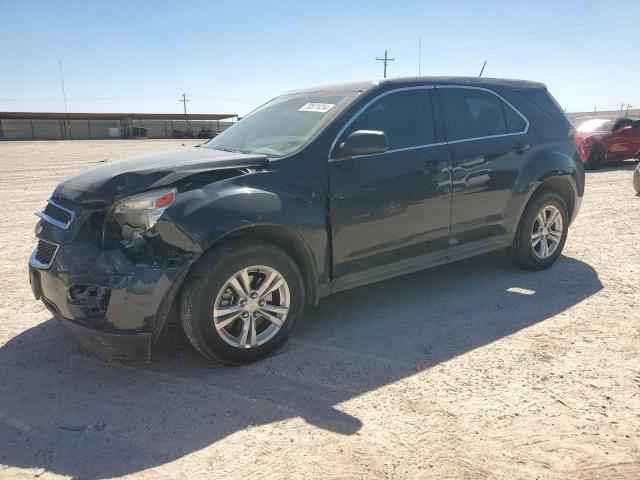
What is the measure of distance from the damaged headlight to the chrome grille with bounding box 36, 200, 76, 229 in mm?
334

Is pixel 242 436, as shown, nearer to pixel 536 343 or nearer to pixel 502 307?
pixel 536 343

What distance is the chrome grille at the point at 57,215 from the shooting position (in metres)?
3.15

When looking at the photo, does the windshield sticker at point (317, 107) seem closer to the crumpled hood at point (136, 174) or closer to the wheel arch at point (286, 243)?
the crumpled hood at point (136, 174)

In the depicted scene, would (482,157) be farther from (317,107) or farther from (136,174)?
(136,174)

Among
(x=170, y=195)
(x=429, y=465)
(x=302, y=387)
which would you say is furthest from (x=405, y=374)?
(x=170, y=195)

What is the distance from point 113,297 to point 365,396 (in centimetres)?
158

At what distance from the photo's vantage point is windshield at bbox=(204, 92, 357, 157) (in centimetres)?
383

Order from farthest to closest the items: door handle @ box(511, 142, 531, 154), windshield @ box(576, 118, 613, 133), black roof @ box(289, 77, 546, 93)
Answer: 1. windshield @ box(576, 118, 613, 133)
2. door handle @ box(511, 142, 531, 154)
3. black roof @ box(289, 77, 546, 93)

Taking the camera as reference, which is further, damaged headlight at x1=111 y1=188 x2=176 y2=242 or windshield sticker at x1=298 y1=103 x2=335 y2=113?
windshield sticker at x1=298 y1=103 x2=335 y2=113

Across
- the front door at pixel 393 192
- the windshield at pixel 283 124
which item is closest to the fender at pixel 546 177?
the front door at pixel 393 192

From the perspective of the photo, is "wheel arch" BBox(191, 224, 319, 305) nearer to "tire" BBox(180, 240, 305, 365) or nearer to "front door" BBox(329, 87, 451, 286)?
"tire" BBox(180, 240, 305, 365)

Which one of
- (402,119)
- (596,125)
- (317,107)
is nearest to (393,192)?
(402,119)

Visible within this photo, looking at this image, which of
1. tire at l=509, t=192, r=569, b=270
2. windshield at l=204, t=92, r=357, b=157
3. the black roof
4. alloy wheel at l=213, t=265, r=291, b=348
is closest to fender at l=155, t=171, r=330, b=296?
alloy wheel at l=213, t=265, r=291, b=348

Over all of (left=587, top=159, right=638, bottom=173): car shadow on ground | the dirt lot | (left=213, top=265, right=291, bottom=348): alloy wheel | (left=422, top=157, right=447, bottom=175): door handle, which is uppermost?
(left=422, top=157, right=447, bottom=175): door handle
